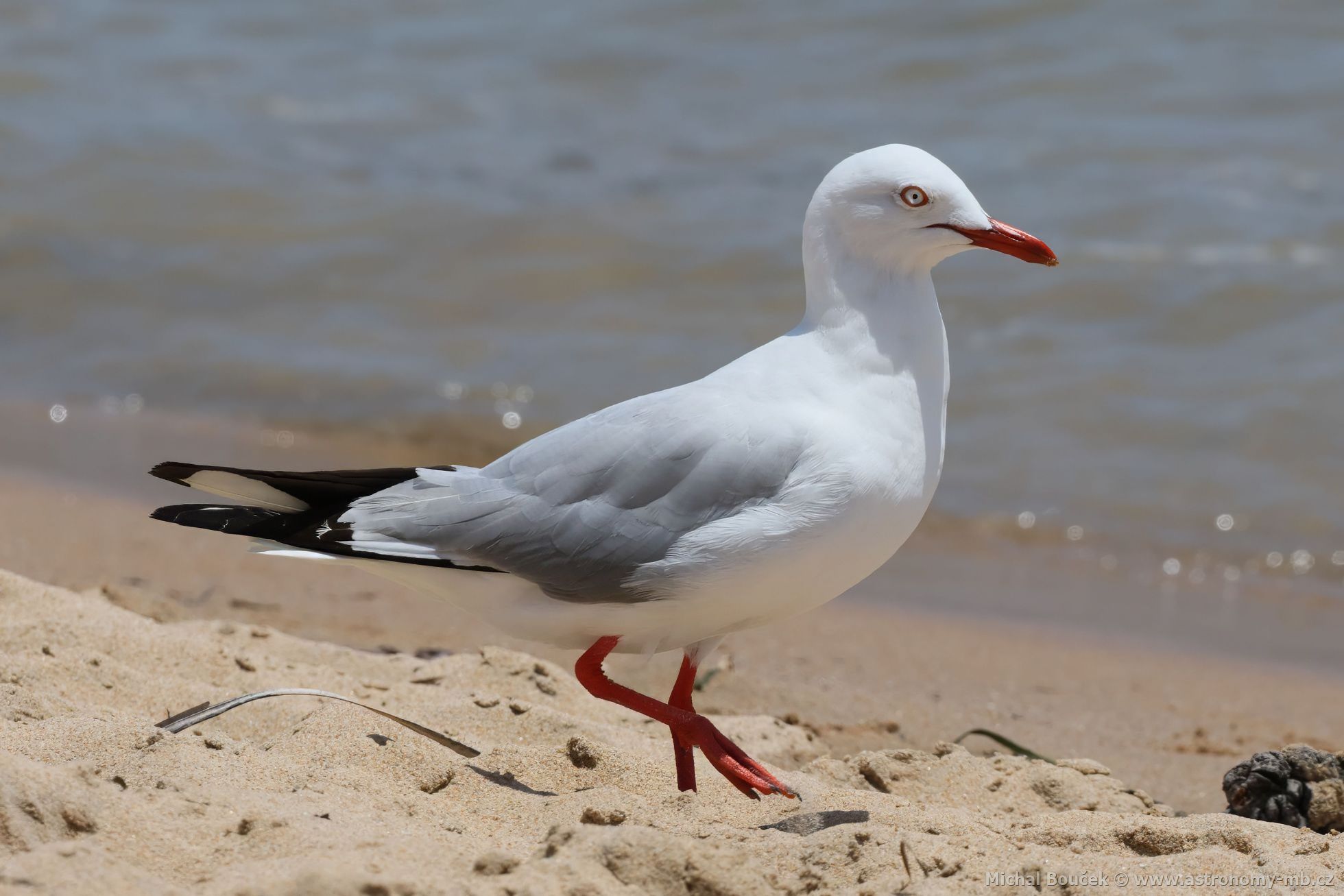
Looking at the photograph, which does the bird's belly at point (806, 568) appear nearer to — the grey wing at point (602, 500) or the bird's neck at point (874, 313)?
the grey wing at point (602, 500)

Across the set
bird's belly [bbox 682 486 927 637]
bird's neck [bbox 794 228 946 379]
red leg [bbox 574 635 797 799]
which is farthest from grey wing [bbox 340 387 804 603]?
bird's neck [bbox 794 228 946 379]

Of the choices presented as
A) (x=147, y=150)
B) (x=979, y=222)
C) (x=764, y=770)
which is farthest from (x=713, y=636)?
(x=147, y=150)

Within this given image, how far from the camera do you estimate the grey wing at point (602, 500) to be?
3.41 meters

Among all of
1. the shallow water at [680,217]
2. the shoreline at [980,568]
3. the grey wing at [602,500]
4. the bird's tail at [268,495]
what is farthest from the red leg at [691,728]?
the shallow water at [680,217]

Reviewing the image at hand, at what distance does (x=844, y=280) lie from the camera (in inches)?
146

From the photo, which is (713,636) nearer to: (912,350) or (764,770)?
(764,770)

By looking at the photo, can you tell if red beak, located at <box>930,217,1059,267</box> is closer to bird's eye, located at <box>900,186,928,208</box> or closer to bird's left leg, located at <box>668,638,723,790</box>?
bird's eye, located at <box>900,186,928,208</box>

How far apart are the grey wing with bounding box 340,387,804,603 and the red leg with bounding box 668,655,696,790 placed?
0.38m

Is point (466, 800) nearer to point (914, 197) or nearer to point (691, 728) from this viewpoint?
→ point (691, 728)

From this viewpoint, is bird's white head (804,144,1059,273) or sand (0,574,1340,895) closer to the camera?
sand (0,574,1340,895)

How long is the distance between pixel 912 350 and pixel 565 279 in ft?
22.8

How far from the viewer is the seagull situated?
3.38 m

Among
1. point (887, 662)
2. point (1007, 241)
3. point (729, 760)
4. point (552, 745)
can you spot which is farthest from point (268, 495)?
point (887, 662)

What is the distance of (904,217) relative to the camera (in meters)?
3.63
